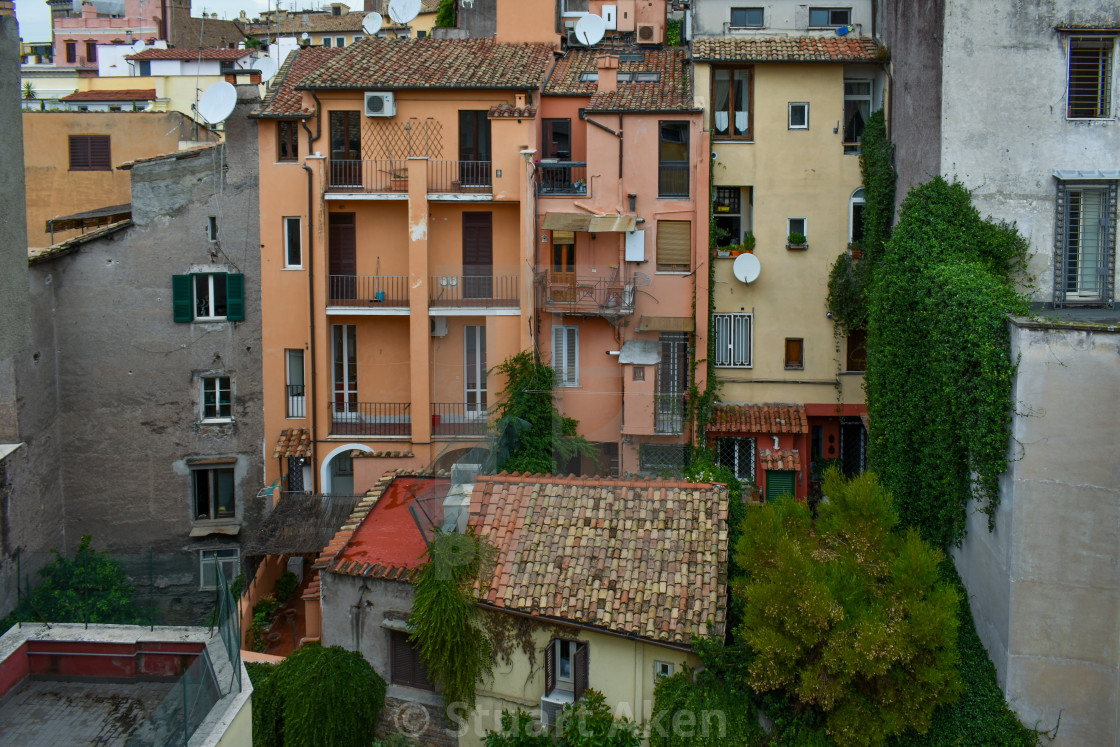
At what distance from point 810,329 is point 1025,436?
1145cm

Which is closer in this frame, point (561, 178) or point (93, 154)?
point (561, 178)

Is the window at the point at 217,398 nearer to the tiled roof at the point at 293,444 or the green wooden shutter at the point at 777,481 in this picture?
the tiled roof at the point at 293,444

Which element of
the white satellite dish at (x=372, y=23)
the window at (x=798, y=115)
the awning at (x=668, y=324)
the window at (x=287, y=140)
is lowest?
the awning at (x=668, y=324)

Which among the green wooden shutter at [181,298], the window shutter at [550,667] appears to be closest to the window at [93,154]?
the green wooden shutter at [181,298]

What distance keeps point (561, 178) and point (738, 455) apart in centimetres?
838

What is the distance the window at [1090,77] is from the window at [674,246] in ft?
30.2

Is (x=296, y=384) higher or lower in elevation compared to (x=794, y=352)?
lower

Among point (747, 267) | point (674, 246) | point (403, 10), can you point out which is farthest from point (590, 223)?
point (403, 10)

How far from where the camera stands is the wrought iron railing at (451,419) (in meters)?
27.8

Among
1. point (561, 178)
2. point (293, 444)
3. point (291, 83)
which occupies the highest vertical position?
point (291, 83)

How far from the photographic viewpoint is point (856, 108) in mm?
27922

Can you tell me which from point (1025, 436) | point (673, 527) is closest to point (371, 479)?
point (673, 527)

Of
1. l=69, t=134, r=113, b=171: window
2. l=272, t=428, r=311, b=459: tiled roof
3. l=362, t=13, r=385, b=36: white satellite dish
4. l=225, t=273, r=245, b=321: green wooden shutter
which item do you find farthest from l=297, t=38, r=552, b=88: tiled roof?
l=69, t=134, r=113, b=171: window

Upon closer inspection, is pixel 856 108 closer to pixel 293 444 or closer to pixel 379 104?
pixel 379 104
